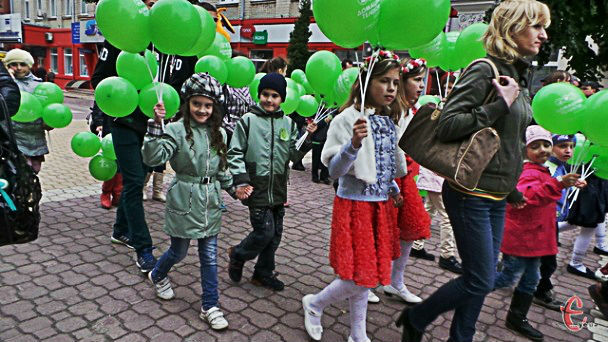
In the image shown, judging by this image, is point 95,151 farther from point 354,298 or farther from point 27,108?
point 354,298

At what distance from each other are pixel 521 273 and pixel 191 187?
252cm

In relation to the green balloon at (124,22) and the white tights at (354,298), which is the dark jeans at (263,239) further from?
the green balloon at (124,22)

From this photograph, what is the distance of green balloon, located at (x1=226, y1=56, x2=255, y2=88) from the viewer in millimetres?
4461

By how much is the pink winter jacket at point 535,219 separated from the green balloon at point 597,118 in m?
0.39

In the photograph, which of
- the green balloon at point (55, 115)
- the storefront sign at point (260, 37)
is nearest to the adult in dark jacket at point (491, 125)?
the green balloon at point (55, 115)

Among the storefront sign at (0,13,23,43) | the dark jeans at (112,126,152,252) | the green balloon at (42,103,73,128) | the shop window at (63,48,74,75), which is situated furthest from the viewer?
the shop window at (63,48,74,75)

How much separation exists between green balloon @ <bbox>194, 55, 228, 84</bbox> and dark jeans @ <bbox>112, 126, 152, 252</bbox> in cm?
84

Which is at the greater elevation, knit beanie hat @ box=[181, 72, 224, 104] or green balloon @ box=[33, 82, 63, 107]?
knit beanie hat @ box=[181, 72, 224, 104]

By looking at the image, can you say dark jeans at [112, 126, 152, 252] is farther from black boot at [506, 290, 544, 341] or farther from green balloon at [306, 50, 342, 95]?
black boot at [506, 290, 544, 341]

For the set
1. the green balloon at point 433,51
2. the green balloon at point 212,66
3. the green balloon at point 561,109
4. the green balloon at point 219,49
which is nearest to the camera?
the green balloon at point 561,109

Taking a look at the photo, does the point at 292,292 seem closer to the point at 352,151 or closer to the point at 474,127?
the point at 352,151

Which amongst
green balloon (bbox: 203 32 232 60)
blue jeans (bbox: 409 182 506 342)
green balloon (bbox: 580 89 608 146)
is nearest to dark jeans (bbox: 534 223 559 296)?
green balloon (bbox: 580 89 608 146)

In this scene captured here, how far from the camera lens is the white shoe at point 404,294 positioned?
139 inches

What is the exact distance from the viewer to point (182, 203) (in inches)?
119
